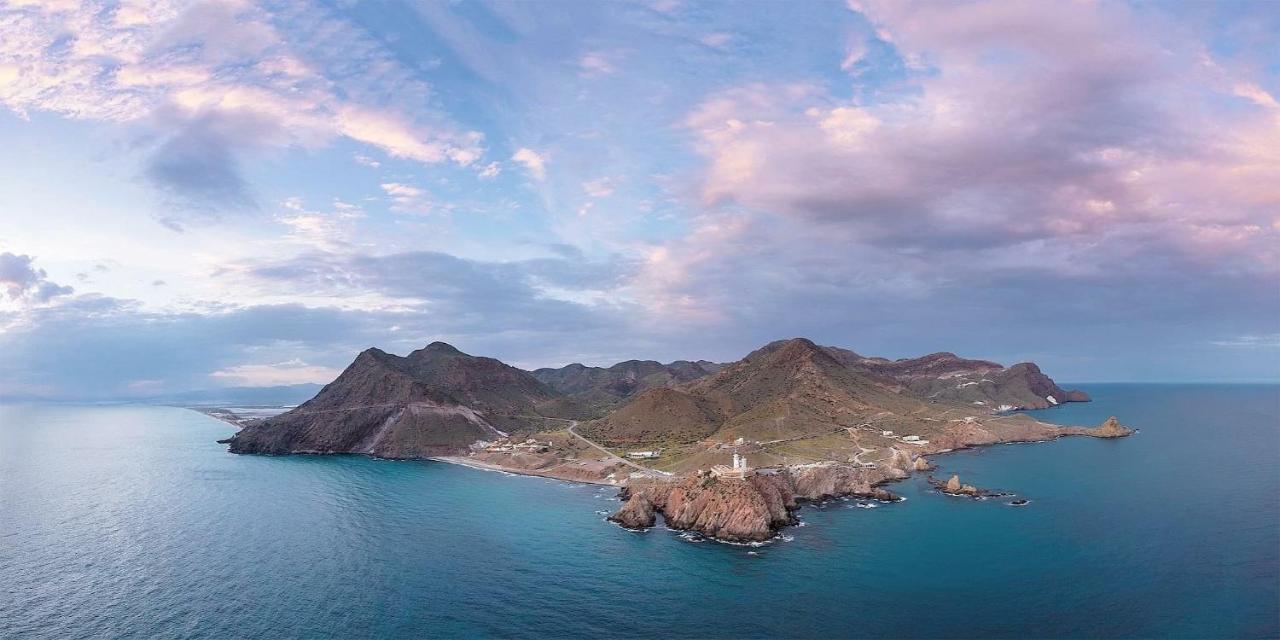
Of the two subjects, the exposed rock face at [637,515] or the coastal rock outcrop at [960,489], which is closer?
the exposed rock face at [637,515]

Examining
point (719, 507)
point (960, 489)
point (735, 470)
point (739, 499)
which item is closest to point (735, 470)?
point (735, 470)

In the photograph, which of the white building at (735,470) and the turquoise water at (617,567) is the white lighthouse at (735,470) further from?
the turquoise water at (617,567)

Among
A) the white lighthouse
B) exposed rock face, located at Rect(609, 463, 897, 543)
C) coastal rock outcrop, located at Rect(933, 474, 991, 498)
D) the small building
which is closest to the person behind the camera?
exposed rock face, located at Rect(609, 463, 897, 543)

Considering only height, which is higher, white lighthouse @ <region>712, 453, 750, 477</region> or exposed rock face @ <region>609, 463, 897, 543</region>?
white lighthouse @ <region>712, 453, 750, 477</region>

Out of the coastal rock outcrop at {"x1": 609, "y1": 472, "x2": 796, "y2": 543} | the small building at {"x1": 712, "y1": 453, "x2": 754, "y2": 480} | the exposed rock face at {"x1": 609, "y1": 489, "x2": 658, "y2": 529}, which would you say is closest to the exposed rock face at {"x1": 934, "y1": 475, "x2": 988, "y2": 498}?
the coastal rock outcrop at {"x1": 609, "y1": 472, "x2": 796, "y2": 543}

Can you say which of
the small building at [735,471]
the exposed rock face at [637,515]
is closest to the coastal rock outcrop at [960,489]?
the small building at [735,471]

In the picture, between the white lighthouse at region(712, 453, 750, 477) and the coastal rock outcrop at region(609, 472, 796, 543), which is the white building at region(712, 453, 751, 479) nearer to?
the white lighthouse at region(712, 453, 750, 477)
